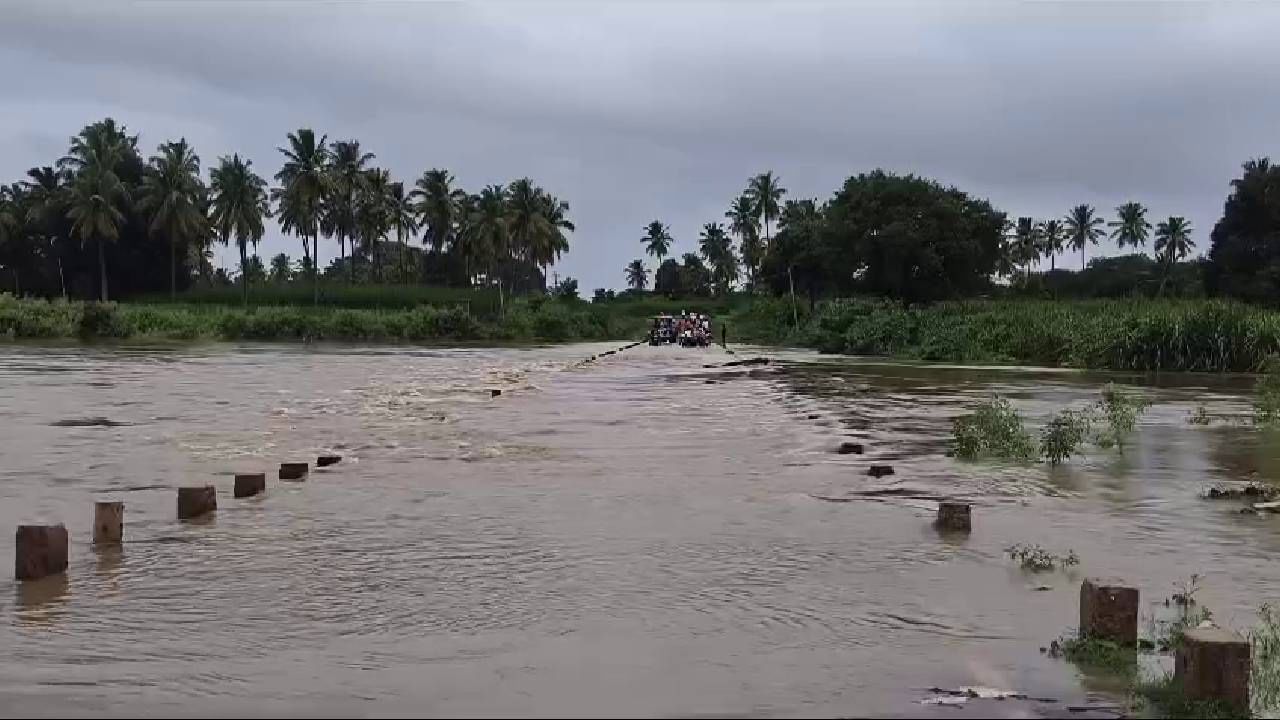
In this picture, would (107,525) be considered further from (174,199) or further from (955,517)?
(174,199)

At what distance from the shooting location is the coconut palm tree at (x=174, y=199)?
8481 cm

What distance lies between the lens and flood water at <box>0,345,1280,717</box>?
5508 mm

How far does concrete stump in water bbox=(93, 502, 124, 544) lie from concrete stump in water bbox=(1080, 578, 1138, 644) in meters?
6.68

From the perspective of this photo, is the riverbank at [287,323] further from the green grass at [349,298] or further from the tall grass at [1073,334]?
the tall grass at [1073,334]

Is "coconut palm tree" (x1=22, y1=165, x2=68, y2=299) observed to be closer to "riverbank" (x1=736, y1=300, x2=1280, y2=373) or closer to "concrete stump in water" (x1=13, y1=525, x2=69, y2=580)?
"riverbank" (x1=736, y1=300, x2=1280, y2=373)

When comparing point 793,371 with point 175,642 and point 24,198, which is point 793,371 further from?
point 24,198

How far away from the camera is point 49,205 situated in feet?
288

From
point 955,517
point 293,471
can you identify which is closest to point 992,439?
point 955,517

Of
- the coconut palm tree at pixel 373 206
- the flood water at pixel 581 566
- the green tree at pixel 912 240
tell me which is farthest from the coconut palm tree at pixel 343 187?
the flood water at pixel 581 566

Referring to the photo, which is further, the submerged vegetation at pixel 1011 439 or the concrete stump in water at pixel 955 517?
the submerged vegetation at pixel 1011 439

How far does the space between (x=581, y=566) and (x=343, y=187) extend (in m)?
85.7

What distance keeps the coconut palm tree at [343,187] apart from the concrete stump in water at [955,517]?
82.0 metres

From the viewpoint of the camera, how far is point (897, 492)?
11.5 metres

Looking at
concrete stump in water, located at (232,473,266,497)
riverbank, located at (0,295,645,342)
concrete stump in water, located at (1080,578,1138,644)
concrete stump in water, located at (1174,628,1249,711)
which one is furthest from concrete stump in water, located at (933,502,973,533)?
riverbank, located at (0,295,645,342)
